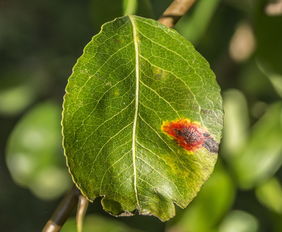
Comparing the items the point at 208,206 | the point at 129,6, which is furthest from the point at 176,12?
the point at 208,206

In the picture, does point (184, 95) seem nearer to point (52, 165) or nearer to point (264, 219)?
point (52, 165)

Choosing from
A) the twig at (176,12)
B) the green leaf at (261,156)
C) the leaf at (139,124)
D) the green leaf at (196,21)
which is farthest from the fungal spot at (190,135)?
the green leaf at (261,156)

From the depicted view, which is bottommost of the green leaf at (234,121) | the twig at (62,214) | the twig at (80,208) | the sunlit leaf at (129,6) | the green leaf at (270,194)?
the green leaf at (270,194)

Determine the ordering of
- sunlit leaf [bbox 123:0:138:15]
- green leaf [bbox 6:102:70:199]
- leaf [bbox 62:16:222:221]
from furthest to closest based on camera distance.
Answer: green leaf [bbox 6:102:70:199]
sunlit leaf [bbox 123:0:138:15]
leaf [bbox 62:16:222:221]

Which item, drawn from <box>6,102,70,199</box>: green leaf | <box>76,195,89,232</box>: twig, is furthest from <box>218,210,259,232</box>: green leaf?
<box>76,195,89,232</box>: twig

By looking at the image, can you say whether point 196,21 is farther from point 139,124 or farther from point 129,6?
point 139,124

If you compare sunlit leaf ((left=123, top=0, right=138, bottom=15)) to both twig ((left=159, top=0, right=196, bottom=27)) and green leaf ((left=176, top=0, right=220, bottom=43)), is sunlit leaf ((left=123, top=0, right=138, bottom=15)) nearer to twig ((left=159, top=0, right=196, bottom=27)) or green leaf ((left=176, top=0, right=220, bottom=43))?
twig ((left=159, top=0, right=196, bottom=27))

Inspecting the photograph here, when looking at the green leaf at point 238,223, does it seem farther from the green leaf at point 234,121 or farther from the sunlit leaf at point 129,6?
the sunlit leaf at point 129,6
